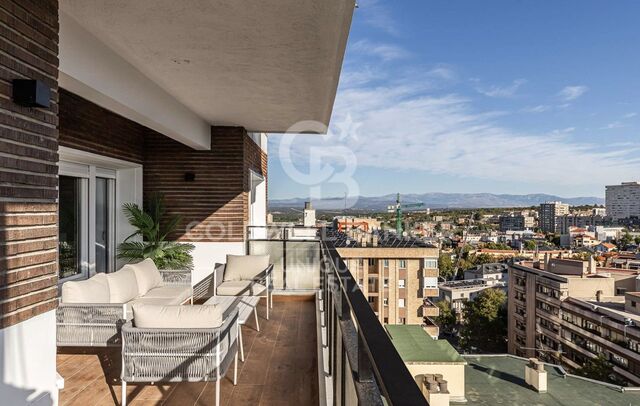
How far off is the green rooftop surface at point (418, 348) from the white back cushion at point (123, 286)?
8.49 meters

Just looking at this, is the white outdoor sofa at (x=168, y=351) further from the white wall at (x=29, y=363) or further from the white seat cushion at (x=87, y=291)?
the white seat cushion at (x=87, y=291)

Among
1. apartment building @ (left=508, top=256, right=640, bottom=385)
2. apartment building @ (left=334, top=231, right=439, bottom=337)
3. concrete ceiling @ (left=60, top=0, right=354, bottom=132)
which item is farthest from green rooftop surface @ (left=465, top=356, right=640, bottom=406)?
concrete ceiling @ (left=60, top=0, right=354, bottom=132)

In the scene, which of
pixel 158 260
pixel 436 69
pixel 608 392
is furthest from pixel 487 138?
pixel 158 260

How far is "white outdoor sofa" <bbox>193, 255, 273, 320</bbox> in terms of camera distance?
5.57 m

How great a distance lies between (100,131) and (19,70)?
3521 millimetres

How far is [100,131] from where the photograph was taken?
541 cm

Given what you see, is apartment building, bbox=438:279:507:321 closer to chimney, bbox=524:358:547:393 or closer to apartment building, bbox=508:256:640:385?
apartment building, bbox=508:256:640:385

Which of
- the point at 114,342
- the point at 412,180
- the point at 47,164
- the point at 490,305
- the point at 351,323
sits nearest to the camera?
the point at 351,323

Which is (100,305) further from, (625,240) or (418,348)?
(625,240)

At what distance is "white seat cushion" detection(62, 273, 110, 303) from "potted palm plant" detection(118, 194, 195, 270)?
2.05 metres

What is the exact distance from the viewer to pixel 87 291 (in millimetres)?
3861

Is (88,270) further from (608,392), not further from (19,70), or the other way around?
(608,392)

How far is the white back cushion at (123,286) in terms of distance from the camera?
4.39m

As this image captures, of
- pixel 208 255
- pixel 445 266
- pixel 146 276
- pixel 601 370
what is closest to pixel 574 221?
pixel 445 266
